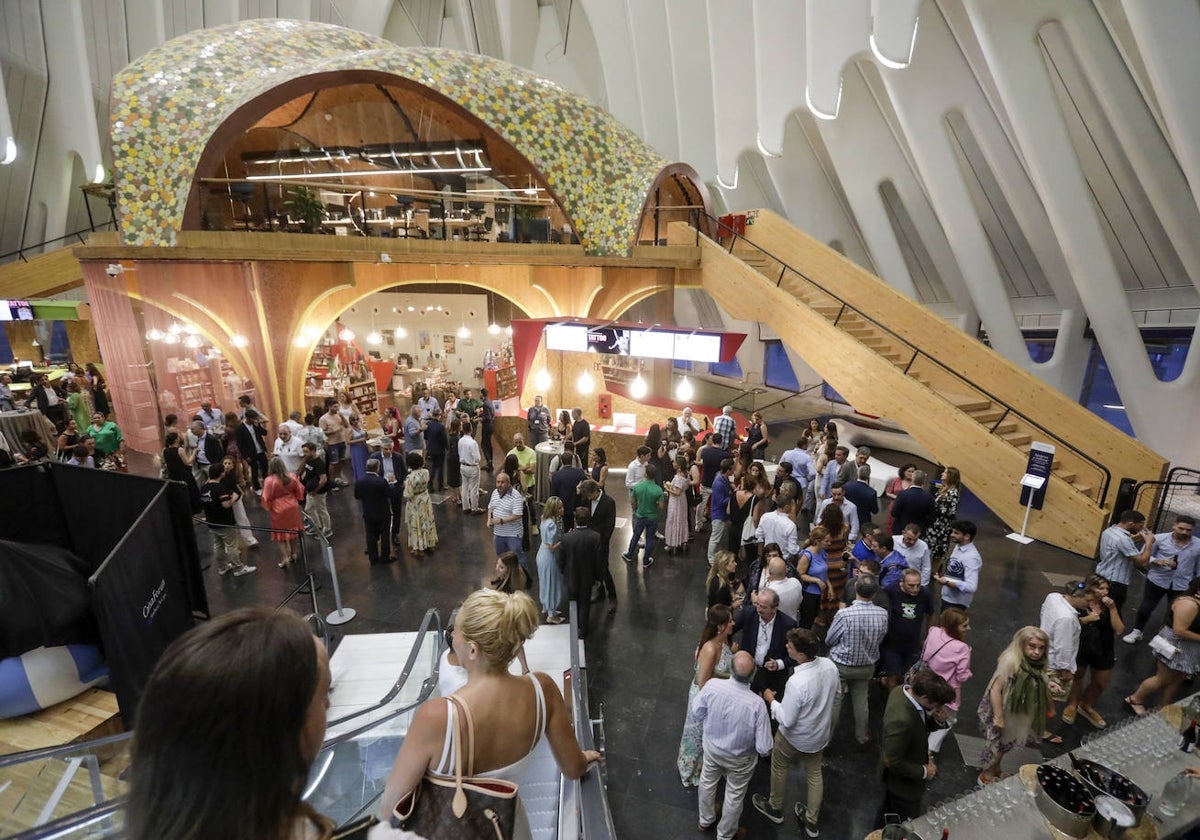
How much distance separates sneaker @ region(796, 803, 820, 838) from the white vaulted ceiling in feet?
33.6

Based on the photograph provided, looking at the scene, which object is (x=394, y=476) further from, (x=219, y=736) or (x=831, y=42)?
(x=831, y=42)

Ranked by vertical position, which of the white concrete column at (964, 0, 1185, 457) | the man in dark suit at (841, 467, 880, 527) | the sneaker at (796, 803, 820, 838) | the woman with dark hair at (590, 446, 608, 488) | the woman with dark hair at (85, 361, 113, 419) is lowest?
the sneaker at (796, 803, 820, 838)

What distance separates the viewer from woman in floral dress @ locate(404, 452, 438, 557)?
694 centimetres

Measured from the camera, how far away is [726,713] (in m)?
3.34

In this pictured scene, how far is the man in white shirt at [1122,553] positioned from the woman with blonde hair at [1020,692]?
7.72ft

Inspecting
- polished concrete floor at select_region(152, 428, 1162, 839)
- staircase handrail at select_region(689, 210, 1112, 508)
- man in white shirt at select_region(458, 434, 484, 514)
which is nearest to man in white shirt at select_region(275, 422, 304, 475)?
polished concrete floor at select_region(152, 428, 1162, 839)

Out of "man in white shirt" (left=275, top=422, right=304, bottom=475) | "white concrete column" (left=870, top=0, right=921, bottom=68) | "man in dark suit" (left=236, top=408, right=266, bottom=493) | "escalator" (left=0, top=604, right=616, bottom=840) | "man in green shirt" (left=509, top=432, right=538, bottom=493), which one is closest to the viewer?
"escalator" (left=0, top=604, right=616, bottom=840)

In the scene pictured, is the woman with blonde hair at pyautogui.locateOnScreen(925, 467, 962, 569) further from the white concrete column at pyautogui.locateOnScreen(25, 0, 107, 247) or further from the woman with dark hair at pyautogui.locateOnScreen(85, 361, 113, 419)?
the white concrete column at pyautogui.locateOnScreen(25, 0, 107, 247)

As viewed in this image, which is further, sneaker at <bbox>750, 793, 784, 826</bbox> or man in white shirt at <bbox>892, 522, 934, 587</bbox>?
man in white shirt at <bbox>892, 522, 934, 587</bbox>

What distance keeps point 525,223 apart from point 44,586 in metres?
9.92

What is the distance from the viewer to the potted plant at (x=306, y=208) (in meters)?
10.3

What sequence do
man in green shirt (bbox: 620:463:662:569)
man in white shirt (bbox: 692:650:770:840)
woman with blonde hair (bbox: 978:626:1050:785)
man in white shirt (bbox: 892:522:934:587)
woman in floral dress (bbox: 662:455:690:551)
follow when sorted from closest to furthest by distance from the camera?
man in white shirt (bbox: 692:650:770:840), woman with blonde hair (bbox: 978:626:1050:785), man in white shirt (bbox: 892:522:934:587), man in green shirt (bbox: 620:463:662:569), woman in floral dress (bbox: 662:455:690:551)

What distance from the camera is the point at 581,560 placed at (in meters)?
5.39

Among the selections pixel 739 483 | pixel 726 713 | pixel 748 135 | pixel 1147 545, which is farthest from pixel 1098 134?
pixel 726 713
